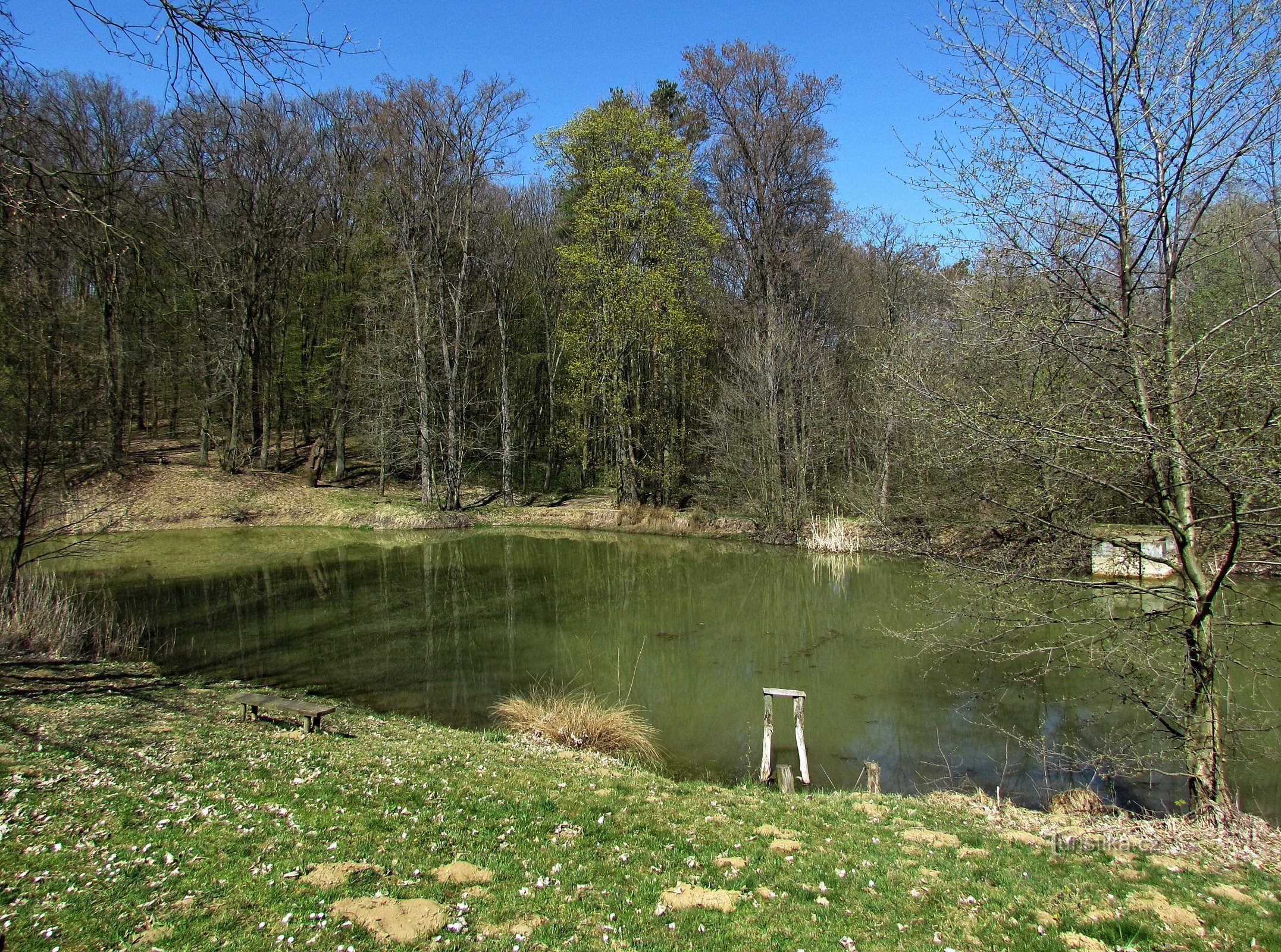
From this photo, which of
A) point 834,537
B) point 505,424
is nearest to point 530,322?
point 505,424

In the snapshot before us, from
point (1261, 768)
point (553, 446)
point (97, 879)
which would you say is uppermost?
point (553, 446)

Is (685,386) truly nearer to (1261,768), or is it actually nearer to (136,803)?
(1261,768)

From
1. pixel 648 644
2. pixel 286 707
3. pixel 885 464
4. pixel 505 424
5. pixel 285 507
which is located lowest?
pixel 648 644

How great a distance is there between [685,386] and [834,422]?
636 cm

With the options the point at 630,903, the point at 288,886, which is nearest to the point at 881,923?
the point at 630,903

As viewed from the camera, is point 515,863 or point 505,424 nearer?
point 515,863

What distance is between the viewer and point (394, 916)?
4164 mm

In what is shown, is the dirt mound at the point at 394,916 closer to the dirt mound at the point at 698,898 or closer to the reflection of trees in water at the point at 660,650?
the dirt mound at the point at 698,898

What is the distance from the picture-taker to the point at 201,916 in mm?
4008

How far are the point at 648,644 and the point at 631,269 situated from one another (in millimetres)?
17878

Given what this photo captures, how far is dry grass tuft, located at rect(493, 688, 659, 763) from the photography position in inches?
379

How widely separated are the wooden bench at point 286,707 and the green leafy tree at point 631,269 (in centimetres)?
2051

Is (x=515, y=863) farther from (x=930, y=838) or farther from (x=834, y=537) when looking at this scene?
(x=834, y=537)

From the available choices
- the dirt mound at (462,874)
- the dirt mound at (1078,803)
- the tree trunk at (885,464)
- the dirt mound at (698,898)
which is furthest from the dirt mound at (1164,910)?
the tree trunk at (885,464)
